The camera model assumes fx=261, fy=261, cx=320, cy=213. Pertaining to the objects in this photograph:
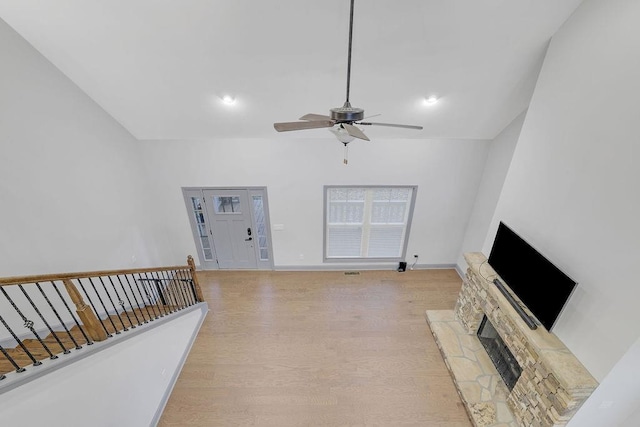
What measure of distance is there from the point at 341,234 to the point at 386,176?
5.15 ft

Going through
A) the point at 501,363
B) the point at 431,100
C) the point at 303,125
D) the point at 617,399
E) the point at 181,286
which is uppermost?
the point at 431,100

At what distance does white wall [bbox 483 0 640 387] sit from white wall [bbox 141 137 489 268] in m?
1.96

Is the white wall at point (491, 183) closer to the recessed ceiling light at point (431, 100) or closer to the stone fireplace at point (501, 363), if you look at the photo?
the stone fireplace at point (501, 363)

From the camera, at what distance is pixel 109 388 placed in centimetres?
241

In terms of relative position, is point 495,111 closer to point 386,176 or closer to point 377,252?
point 386,176

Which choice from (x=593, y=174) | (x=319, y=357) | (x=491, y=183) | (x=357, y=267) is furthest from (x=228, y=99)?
(x=491, y=183)

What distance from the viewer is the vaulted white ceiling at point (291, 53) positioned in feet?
8.18

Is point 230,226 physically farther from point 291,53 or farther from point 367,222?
point 291,53

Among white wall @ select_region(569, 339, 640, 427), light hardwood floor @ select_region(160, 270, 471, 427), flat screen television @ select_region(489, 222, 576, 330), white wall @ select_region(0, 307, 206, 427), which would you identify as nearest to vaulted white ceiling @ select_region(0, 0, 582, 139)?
flat screen television @ select_region(489, 222, 576, 330)

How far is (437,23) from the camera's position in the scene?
257 centimetres

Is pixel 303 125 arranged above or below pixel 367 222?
above

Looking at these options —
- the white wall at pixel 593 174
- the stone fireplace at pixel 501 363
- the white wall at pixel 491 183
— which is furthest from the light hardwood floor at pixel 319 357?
the white wall at pixel 593 174

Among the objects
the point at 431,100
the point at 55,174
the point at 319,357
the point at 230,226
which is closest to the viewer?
the point at 55,174

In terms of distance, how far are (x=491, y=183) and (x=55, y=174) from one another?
21.2 ft
